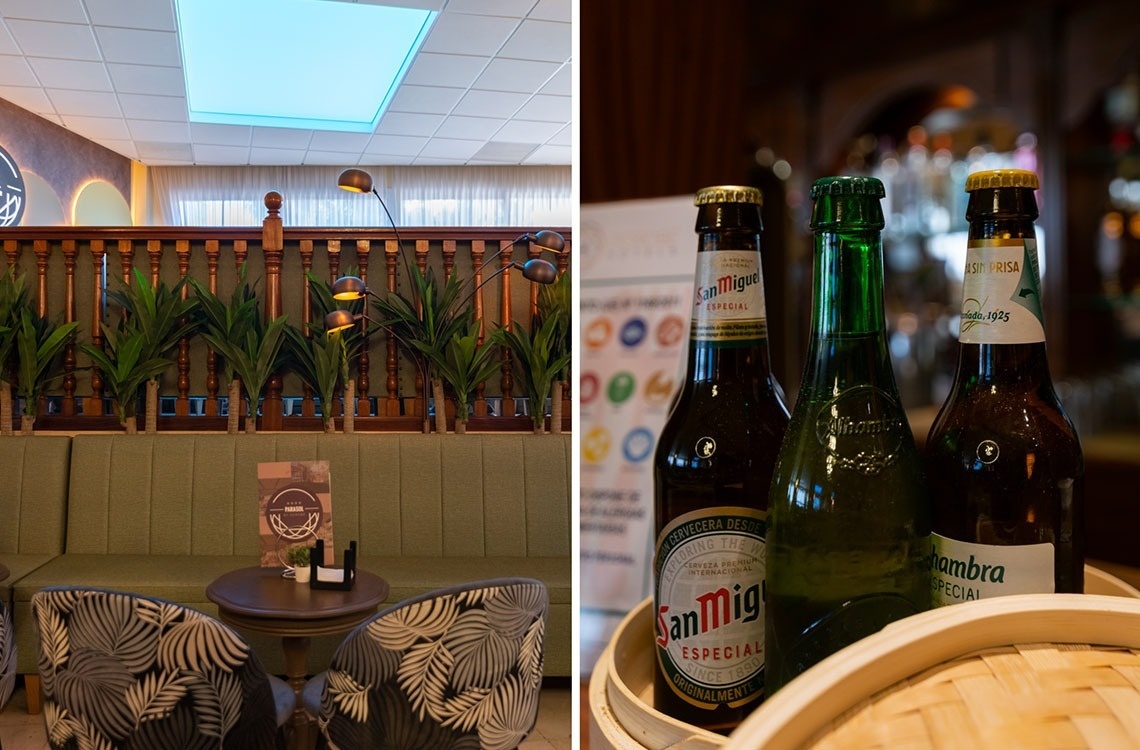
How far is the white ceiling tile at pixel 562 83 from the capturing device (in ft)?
4.64

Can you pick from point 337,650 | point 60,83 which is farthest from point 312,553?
point 60,83

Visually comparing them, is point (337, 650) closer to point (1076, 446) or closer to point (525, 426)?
point (525, 426)

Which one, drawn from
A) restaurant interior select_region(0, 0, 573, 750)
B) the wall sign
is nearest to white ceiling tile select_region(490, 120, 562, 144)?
restaurant interior select_region(0, 0, 573, 750)

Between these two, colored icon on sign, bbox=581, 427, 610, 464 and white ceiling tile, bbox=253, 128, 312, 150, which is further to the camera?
white ceiling tile, bbox=253, 128, 312, 150

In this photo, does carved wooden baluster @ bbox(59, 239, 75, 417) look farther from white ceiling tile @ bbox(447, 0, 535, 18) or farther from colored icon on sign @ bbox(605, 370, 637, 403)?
colored icon on sign @ bbox(605, 370, 637, 403)

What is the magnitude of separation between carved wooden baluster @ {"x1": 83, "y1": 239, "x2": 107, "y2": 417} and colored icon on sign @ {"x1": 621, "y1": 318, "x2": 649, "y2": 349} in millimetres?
793

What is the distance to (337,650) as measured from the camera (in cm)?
131

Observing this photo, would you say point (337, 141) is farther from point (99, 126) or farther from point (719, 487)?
point (719, 487)

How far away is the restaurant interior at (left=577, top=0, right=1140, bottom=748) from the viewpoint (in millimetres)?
1048

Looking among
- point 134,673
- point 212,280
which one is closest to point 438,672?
point 134,673

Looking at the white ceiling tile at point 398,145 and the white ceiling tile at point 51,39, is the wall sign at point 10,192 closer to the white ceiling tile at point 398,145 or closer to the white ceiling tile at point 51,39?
the white ceiling tile at point 51,39

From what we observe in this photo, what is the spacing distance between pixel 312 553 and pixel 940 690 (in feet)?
4.15

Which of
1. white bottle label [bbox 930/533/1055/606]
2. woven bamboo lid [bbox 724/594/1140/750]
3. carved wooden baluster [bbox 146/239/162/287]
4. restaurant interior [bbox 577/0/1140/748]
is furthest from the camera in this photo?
carved wooden baluster [bbox 146/239/162/287]

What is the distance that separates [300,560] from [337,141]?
25.2 inches
